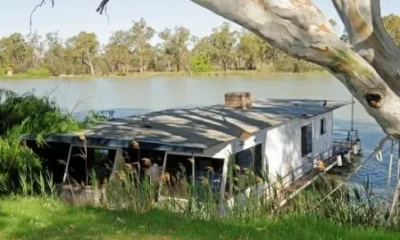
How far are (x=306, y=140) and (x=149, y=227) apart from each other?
32.8 feet

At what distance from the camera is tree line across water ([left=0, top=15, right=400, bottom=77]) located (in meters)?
71.2

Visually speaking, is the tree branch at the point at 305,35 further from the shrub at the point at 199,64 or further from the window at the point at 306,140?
the shrub at the point at 199,64

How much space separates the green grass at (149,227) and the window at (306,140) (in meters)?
8.72

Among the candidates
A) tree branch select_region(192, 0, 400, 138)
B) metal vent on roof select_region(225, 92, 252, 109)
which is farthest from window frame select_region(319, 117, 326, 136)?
tree branch select_region(192, 0, 400, 138)

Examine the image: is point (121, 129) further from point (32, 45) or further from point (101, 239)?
point (32, 45)

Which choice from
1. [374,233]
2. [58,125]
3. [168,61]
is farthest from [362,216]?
[168,61]

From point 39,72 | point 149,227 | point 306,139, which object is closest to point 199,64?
point 39,72

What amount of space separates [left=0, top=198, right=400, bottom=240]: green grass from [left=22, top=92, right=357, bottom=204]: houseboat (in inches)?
51.1

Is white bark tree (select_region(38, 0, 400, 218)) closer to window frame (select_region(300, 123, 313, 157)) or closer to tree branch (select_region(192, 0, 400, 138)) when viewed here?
tree branch (select_region(192, 0, 400, 138))

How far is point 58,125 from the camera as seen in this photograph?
11.1 meters

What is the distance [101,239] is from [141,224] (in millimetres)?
757

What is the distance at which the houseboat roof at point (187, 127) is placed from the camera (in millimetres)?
9781

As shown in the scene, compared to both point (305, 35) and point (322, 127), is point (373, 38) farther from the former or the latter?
point (322, 127)

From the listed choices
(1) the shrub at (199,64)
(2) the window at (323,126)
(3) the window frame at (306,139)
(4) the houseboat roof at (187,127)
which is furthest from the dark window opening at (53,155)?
(1) the shrub at (199,64)
